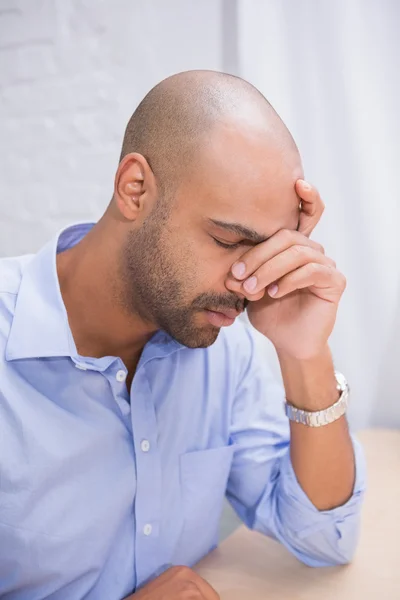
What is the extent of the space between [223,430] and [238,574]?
0.24 m

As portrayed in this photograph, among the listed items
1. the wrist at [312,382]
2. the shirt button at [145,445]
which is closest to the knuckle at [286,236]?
the wrist at [312,382]

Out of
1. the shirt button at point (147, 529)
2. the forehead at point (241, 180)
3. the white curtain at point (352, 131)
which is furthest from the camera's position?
the white curtain at point (352, 131)

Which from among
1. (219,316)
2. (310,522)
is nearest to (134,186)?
(219,316)

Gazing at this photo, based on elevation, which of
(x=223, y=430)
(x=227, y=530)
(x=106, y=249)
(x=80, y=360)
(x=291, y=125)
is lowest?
(x=227, y=530)

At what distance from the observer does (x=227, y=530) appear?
1683mm

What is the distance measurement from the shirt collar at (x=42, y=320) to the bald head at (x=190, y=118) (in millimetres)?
236

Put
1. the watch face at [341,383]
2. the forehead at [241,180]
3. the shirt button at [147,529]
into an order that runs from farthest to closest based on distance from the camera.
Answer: the watch face at [341,383], the shirt button at [147,529], the forehead at [241,180]

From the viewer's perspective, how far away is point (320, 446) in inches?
41.5

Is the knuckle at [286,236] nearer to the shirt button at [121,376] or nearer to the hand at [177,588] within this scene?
the shirt button at [121,376]

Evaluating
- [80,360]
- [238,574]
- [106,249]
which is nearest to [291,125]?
[106,249]

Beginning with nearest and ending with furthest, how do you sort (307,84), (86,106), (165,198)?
(165,198)
(307,84)
(86,106)

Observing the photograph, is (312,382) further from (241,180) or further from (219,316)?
(241,180)

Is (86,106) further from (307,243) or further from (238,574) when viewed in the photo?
(238,574)

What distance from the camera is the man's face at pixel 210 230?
34.4 inches
